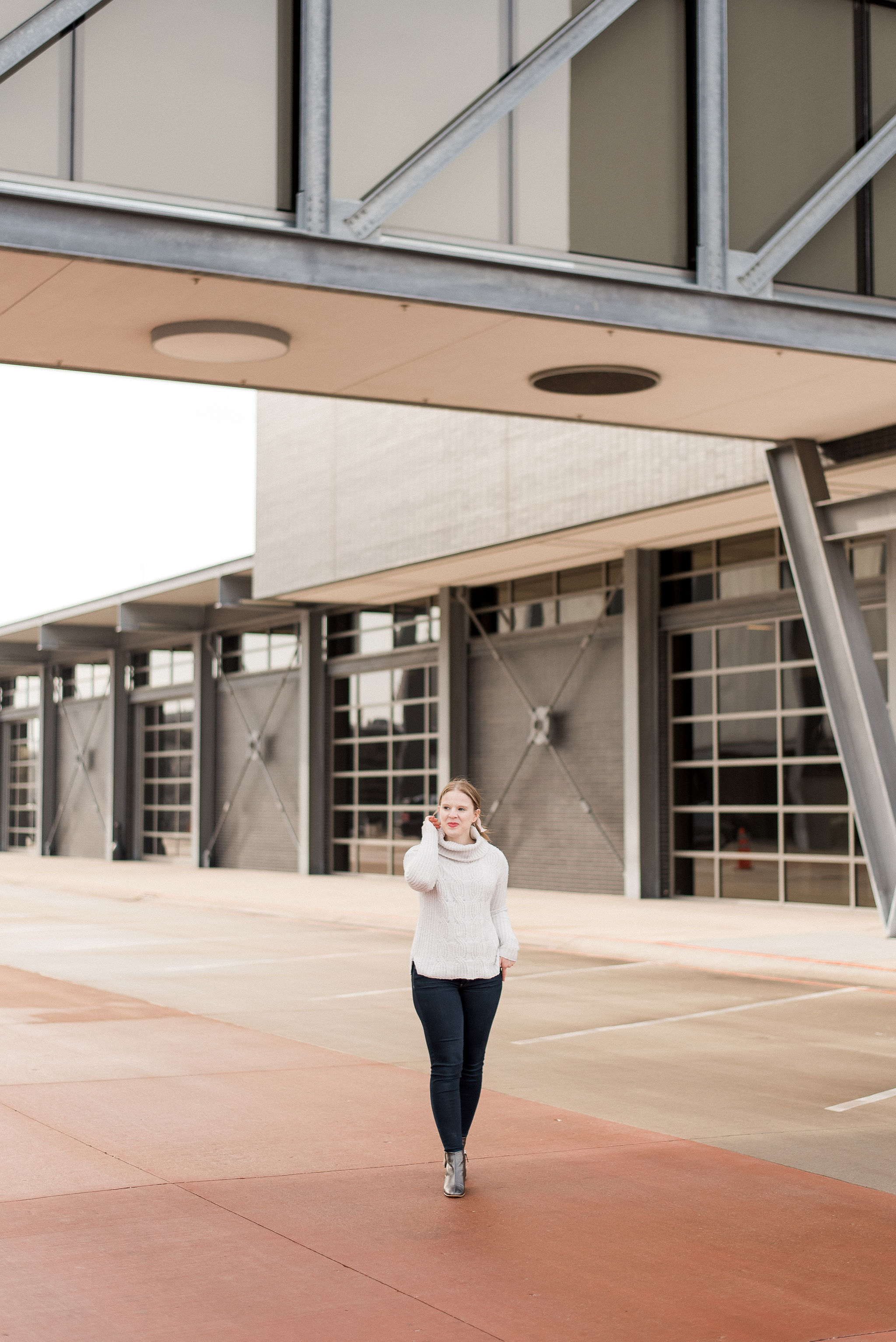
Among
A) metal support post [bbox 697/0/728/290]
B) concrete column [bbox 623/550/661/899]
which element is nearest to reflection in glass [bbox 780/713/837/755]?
concrete column [bbox 623/550/661/899]

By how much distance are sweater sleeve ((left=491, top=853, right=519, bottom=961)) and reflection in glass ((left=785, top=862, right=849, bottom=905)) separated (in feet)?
52.9

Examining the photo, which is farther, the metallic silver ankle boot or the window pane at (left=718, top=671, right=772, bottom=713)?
the window pane at (left=718, top=671, right=772, bottom=713)

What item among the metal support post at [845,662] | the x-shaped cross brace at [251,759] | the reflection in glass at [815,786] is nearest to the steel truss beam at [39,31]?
the metal support post at [845,662]

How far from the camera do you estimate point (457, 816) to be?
6.72m

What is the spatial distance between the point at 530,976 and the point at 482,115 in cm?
797

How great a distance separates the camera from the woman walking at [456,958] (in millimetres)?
6594

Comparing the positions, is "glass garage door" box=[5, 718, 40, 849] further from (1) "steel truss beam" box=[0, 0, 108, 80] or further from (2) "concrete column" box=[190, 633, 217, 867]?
(1) "steel truss beam" box=[0, 0, 108, 80]

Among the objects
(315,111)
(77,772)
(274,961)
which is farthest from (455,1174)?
(77,772)

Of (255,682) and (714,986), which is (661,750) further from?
(255,682)

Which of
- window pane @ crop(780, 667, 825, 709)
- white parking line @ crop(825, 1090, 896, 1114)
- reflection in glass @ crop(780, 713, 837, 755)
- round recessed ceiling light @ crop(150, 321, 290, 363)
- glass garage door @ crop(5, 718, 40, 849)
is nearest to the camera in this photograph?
white parking line @ crop(825, 1090, 896, 1114)

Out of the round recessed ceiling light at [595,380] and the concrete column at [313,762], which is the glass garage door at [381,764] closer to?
the concrete column at [313,762]

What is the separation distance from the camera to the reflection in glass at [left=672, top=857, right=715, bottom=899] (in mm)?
24766

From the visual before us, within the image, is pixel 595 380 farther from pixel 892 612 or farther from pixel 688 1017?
pixel 892 612

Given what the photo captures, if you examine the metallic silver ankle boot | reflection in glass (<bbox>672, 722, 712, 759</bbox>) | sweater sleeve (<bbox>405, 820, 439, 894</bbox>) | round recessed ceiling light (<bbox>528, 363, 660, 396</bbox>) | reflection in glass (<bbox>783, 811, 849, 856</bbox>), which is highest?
round recessed ceiling light (<bbox>528, 363, 660, 396</bbox>)
